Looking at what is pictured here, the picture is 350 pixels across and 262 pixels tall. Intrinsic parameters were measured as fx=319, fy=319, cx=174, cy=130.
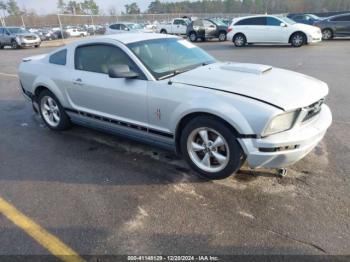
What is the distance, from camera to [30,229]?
2.99 metres

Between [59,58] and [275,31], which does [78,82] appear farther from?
[275,31]

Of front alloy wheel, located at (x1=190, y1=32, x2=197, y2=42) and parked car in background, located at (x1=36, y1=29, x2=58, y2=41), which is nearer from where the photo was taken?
front alloy wheel, located at (x1=190, y1=32, x2=197, y2=42)

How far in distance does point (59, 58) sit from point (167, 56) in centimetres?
194

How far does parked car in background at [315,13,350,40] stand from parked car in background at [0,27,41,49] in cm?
2005

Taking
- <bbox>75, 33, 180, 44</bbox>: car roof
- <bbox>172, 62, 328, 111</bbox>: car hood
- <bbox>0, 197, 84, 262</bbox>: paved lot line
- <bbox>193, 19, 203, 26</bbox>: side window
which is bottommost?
<bbox>0, 197, 84, 262</bbox>: paved lot line

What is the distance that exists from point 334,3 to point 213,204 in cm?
8413

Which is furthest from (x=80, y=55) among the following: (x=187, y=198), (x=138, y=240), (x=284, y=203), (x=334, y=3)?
(x=334, y=3)

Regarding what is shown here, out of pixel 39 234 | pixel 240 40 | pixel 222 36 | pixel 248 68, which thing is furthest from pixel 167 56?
pixel 222 36

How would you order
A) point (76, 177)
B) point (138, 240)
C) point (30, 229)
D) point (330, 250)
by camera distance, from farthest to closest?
point (76, 177), point (30, 229), point (138, 240), point (330, 250)

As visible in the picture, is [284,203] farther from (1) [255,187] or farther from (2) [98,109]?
(2) [98,109]

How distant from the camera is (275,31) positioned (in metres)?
17.0

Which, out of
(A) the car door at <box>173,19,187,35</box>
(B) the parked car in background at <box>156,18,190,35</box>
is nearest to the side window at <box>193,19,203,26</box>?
(B) the parked car in background at <box>156,18,190,35</box>

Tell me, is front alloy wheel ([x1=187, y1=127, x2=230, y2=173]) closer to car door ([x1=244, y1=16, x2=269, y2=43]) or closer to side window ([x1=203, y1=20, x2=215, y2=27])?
car door ([x1=244, y1=16, x2=269, y2=43])

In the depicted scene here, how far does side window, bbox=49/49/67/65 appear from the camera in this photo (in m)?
5.01
